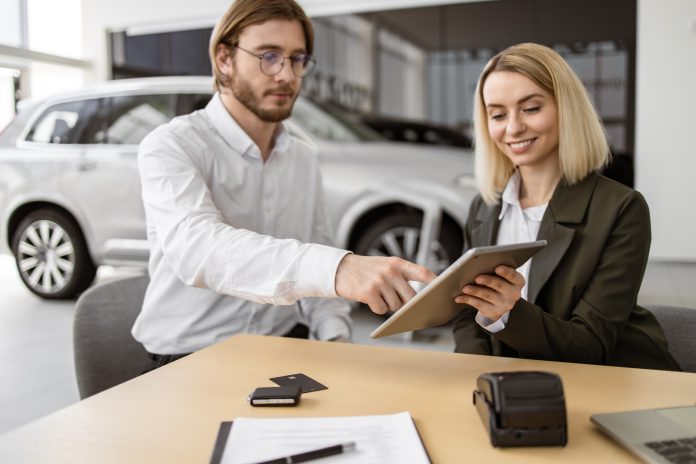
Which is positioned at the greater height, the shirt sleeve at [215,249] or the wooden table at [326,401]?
the shirt sleeve at [215,249]

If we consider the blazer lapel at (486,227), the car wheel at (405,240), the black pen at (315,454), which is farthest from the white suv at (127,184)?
the black pen at (315,454)

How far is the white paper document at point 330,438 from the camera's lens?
82 cm

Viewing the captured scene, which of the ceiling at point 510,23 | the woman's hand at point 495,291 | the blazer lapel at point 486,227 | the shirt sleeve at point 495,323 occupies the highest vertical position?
the ceiling at point 510,23

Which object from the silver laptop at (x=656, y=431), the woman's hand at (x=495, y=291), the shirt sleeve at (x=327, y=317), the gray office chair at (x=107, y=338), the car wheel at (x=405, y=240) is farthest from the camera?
the car wheel at (x=405, y=240)

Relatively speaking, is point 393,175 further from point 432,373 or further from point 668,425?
point 668,425

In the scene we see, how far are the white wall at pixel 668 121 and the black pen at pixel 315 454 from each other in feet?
19.9

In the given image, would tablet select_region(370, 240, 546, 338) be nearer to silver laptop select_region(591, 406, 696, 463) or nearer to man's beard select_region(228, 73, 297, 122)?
silver laptop select_region(591, 406, 696, 463)

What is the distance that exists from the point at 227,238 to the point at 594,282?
79cm

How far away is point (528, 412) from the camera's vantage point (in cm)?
85

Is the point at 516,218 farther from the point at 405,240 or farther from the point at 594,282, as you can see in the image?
the point at 405,240

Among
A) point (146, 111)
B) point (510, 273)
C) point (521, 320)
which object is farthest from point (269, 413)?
point (146, 111)

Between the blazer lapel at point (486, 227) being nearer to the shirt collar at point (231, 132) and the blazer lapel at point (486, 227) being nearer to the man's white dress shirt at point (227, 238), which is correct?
the man's white dress shirt at point (227, 238)

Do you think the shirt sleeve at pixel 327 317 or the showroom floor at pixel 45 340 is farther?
the showroom floor at pixel 45 340

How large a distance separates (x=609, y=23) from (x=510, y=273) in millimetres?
5900
